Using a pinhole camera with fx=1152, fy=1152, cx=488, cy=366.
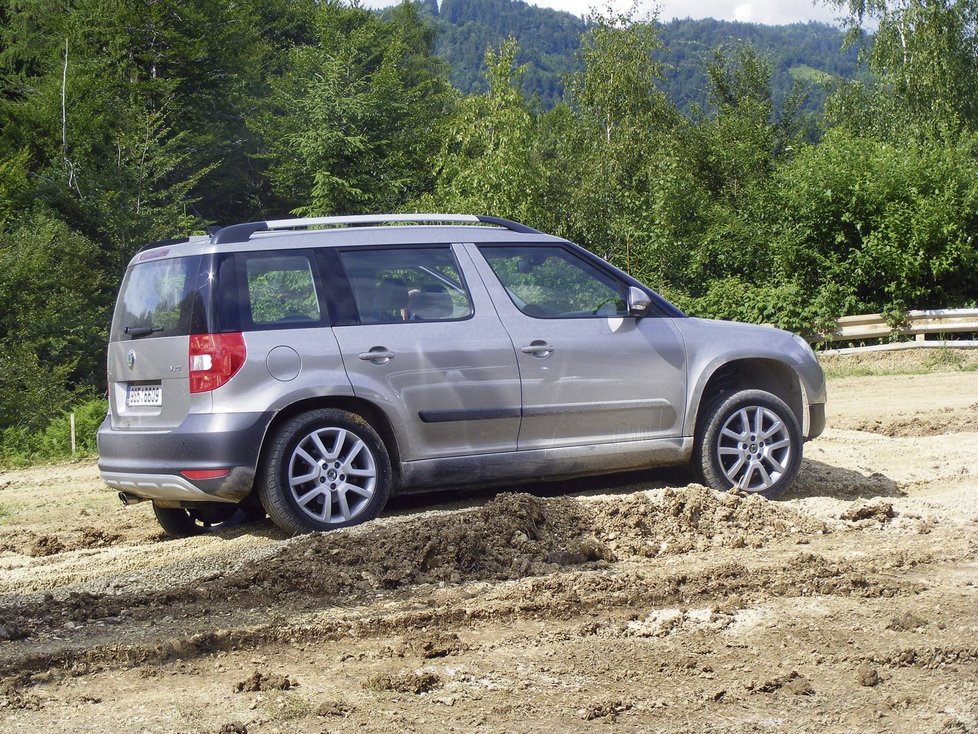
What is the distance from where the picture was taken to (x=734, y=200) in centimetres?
3222

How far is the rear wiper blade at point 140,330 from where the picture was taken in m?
6.75

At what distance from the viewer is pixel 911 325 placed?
66.6 ft

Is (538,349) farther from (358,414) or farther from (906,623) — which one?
(906,623)

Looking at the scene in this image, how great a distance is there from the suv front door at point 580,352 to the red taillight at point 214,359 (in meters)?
1.67

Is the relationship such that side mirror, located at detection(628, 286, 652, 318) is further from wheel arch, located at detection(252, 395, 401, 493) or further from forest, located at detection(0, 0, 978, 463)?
forest, located at detection(0, 0, 978, 463)

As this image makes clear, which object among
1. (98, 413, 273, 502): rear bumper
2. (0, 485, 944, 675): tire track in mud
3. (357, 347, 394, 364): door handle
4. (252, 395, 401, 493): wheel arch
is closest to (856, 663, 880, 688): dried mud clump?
(0, 485, 944, 675): tire track in mud

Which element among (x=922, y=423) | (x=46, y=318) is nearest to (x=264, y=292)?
(x=922, y=423)

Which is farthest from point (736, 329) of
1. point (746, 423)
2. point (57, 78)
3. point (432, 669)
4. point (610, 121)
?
point (57, 78)

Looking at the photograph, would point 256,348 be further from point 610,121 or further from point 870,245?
point 610,121

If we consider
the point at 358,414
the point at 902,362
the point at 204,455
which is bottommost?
the point at 902,362

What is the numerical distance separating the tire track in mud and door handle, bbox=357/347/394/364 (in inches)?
39.2

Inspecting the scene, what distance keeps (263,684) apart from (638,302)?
3929mm

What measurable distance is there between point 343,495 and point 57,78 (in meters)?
36.1

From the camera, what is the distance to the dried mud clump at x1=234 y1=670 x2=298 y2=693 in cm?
411
